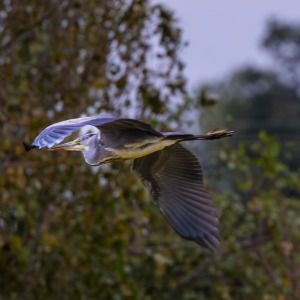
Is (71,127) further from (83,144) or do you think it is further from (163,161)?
(163,161)

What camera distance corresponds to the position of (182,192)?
6.68 m

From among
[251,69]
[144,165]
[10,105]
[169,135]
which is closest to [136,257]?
[10,105]

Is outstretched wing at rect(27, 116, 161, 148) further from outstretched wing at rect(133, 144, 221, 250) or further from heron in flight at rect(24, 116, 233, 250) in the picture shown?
outstretched wing at rect(133, 144, 221, 250)

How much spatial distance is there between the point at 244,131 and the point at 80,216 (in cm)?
1982

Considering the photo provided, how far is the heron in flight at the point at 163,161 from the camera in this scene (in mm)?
6055

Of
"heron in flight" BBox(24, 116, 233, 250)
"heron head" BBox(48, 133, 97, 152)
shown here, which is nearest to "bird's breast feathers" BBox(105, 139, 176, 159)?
"heron in flight" BBox(24, 116, 233, 250)

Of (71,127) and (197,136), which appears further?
(197,136)

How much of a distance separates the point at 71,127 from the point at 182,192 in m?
1.28

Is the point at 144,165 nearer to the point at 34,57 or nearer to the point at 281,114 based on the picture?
the point at 34,57

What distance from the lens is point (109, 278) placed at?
8758 mm

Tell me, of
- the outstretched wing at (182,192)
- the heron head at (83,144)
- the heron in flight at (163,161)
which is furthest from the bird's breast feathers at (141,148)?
the outstretched wing at (182,192)

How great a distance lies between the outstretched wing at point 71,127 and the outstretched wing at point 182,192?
0.62m

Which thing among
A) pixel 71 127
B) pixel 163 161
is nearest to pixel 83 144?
pixel 163 161

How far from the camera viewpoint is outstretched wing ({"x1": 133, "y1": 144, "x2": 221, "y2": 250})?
6438 millimetres
